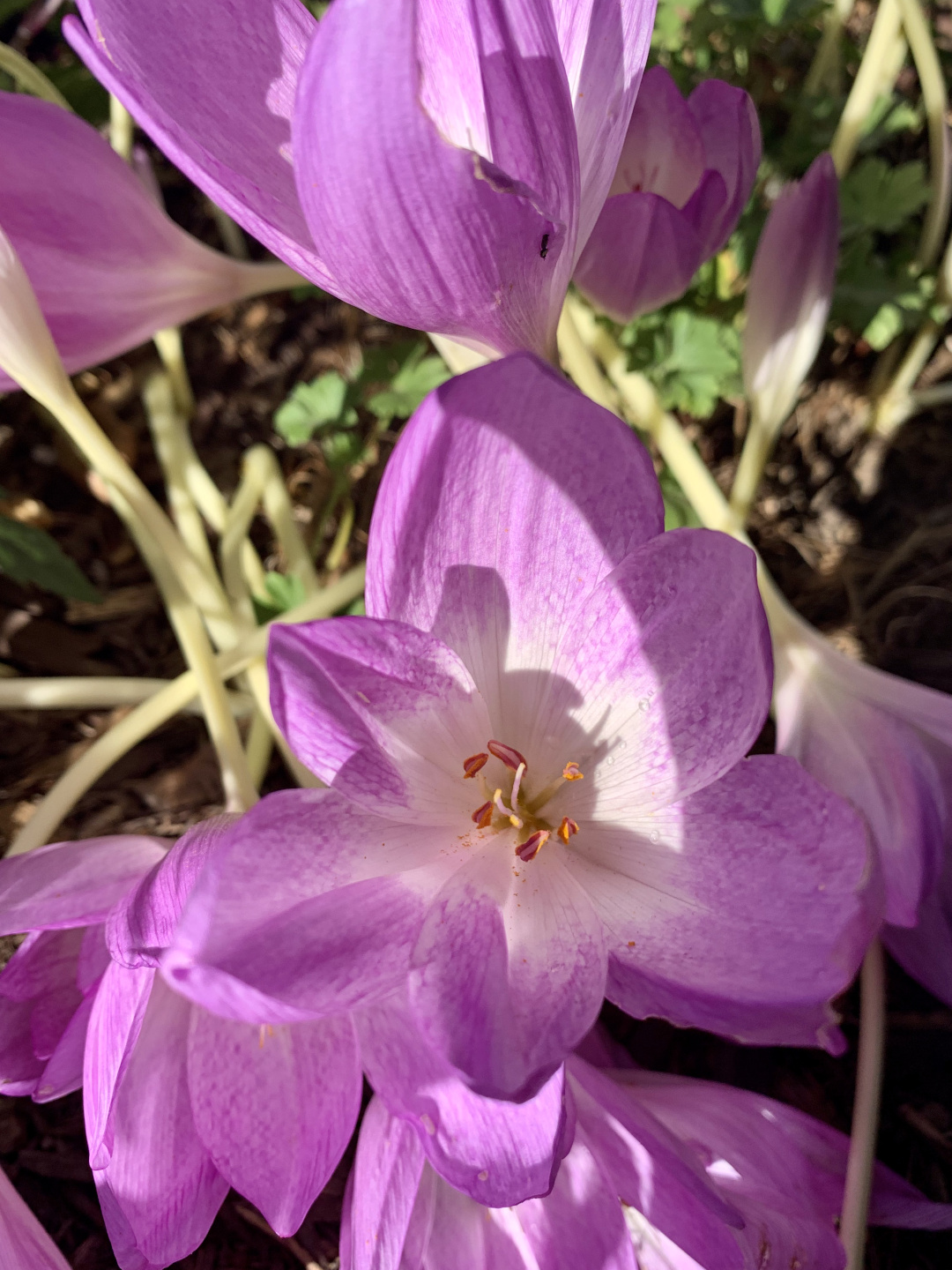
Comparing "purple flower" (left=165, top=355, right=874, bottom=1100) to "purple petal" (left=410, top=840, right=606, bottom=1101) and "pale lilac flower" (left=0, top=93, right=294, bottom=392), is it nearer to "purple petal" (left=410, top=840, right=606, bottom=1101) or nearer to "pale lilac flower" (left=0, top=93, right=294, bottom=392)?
"purple petal" (left=410, top=840, right=606, bottom=1101)

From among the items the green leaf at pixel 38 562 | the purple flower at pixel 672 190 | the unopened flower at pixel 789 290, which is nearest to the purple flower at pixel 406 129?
the purple flower at pixel 672 190

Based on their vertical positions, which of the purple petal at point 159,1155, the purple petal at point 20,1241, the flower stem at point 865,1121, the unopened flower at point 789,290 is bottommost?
the flower stem at point 865,1121

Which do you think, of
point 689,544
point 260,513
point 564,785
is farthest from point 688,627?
point 260,513

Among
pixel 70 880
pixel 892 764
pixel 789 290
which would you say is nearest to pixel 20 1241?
pixel 70 880

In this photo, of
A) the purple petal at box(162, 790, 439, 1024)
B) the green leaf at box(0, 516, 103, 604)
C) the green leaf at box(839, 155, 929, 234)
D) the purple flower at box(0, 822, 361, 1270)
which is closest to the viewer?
the purple petal at box(162, 790, 439, 1024)

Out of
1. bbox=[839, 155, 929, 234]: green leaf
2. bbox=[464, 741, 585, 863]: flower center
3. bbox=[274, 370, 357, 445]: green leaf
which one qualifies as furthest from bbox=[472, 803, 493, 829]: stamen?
bbox=[839, 155, 929, 234]: green leaf

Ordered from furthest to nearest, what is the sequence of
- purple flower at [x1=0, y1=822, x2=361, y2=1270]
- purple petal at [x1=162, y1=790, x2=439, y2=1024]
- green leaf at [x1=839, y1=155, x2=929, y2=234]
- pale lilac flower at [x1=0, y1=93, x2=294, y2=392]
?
green leaf at [x1=839, y1=155, x2=929, y2=234]
pale lilac flower at [x1=0, y1=93, x2=294, y2=392]
purple flower at [x1=0, y1=822, x2=361, y2=1270]
purple petal at [x1=162, y1=790, x2=439, y2=1024]

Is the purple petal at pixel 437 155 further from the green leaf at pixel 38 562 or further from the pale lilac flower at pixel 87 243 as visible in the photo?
the green leaf at pixel 38 562
